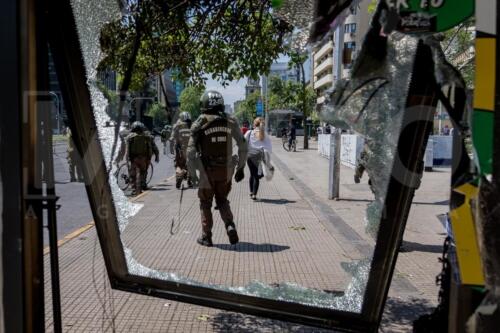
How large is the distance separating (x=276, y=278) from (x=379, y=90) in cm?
343

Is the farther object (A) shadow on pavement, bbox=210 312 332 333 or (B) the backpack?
(B) the backpack

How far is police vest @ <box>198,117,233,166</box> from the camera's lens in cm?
492

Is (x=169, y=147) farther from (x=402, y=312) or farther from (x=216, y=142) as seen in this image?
(x=402, y=312)

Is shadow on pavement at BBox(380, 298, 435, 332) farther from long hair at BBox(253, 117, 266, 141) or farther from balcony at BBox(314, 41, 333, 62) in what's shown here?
long hair at BBox(253, 117, 266, 141)

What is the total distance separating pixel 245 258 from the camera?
607 centimetres

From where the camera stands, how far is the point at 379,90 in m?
2.15

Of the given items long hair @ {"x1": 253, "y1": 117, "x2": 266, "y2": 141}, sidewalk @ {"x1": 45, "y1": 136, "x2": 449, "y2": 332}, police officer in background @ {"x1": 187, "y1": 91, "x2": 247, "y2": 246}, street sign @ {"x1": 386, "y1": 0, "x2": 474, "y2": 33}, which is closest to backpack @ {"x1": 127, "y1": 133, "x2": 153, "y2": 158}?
sidewalk @ {"x1": 45, "y1": 136, "x2": 449, "y2": 332}

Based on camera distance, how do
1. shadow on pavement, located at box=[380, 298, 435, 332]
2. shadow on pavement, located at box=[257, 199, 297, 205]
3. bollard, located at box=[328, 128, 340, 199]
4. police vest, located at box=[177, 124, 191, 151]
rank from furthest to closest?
bollard, located at box=[328, 128, 340, 199] < shadow on pavement, located at box=[257, 199, 297, 205] < shadow on pavement, located at box=[380, 298, 435, 332] < police vest, located at box=[177, 124, 191, 151]

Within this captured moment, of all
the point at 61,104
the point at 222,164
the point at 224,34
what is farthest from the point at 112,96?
the point at 222,164

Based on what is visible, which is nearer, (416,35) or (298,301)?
(416,35)

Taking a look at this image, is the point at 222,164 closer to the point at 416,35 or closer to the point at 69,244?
the point at 69,244

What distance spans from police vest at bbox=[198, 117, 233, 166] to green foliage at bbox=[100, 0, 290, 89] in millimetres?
1382

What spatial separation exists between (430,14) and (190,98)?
226cm

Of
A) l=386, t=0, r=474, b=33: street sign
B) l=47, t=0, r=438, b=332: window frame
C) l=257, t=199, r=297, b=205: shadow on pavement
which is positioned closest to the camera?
l=386, t=0, r=474, b=33: street sign
